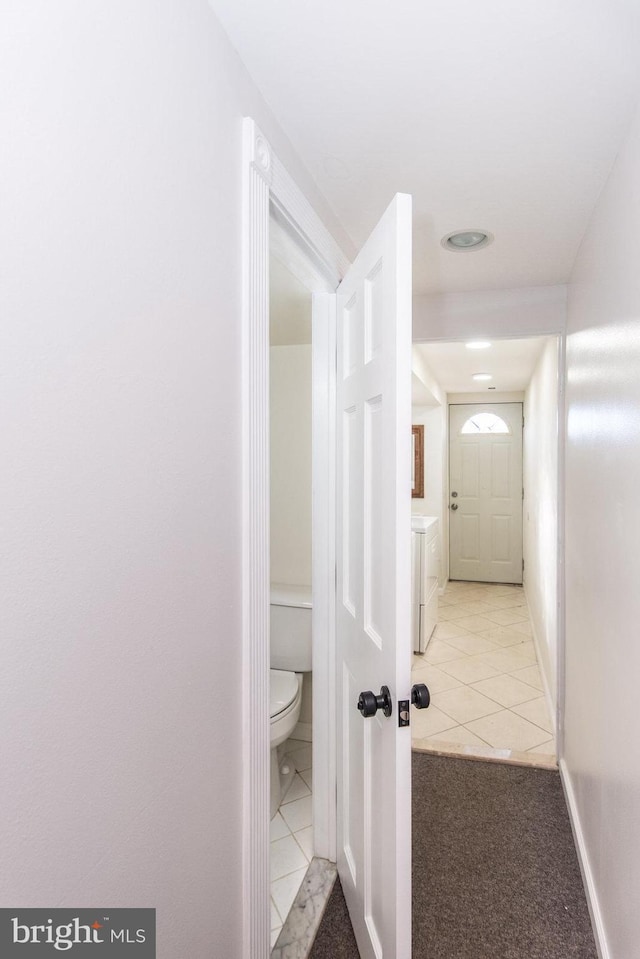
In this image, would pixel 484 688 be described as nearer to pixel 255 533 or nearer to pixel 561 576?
pixel 561 576

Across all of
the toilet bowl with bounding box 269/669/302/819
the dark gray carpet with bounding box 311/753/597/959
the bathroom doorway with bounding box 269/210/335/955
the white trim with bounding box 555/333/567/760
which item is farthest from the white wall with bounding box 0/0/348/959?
the white trim with bounding box 555/333/567/760

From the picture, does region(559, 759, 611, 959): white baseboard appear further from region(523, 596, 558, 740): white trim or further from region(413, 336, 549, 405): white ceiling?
region(413, 336, 549, 405): white ceiling

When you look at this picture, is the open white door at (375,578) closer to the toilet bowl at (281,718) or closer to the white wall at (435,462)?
the toilet bowl at (281,718)

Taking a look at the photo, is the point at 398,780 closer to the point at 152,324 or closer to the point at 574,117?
the point at 152,324

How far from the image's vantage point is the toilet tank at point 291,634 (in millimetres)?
2525

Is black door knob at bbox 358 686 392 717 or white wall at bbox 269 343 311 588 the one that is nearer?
black door knob at bbox 358 686 392 717

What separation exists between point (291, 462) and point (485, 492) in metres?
4.58

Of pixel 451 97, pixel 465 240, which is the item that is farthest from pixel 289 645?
pixel 451 97

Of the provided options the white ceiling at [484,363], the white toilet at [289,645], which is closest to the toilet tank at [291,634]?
the white toilet at [289,645]

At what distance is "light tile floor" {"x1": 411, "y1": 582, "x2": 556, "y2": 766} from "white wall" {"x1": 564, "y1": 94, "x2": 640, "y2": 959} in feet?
2.24

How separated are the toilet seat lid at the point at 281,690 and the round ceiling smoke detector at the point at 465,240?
6.09 feet

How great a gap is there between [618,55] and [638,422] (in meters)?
0.75

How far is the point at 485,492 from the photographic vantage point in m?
6.92

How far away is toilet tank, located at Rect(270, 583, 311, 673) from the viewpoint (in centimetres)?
253
